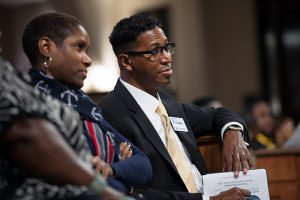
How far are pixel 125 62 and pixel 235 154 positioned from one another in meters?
0.63

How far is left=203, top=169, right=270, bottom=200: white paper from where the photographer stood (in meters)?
2.18

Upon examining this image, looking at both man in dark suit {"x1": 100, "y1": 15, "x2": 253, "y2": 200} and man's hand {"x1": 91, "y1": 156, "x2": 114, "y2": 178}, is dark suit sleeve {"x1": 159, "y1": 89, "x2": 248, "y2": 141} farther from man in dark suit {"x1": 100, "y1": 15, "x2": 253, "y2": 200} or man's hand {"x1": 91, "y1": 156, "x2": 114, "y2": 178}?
man's hand {"x1": 91, "y1": 156, "x2": 114, "y2": 178}

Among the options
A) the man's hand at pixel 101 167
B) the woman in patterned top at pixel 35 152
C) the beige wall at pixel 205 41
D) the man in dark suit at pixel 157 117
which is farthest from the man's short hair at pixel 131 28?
the beige wall at pixel 205 41

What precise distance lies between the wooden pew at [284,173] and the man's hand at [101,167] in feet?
7.49

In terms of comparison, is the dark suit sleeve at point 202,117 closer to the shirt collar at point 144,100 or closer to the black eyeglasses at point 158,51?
the shirt collar at point 144,100

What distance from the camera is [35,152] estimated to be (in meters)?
1.22

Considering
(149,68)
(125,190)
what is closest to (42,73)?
(125,190)

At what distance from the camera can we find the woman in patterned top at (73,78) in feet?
5.75

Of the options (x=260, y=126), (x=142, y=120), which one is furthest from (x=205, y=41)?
(x=142, y=120)


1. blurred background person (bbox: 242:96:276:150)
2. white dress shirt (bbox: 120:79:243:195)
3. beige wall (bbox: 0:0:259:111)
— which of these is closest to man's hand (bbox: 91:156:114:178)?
white dress shirt (bbox: 120:79:243:195)

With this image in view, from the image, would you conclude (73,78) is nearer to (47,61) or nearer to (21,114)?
(47,61)

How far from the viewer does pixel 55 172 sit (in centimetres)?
125

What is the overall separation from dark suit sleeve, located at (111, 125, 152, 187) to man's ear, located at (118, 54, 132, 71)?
0.60m

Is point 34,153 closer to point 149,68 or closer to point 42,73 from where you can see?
point 42,73
